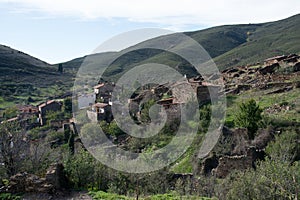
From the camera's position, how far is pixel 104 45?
15.4m

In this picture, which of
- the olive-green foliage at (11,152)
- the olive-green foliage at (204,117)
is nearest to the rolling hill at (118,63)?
the olive-green foliage at (204,117)

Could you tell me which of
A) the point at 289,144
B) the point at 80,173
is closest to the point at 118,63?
the point at 289,144

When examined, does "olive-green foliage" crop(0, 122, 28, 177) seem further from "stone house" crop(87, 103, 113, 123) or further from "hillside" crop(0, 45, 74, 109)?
"hillside" crop(0, 45, 74, 109)

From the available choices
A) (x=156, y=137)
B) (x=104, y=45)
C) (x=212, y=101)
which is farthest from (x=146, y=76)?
(x=104, y=45)

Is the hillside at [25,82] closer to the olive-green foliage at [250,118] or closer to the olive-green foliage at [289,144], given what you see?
the olive-green foliage at [250,118]

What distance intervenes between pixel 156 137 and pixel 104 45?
669cm

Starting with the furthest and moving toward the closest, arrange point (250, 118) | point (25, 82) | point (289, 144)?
point (25, 82)
point (250, 118)
point (289, 144)

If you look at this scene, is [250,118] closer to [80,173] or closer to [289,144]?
[289,144]

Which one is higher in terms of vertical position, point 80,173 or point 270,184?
point 270,184

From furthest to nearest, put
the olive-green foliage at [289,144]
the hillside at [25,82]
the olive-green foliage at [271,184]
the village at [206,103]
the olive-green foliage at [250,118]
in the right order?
the hillside at [25,82] < the olive-green foliage at [250,118] < the village at [206,103] < the olive-green foliage at [289,144] < the olive-green foliage at [271,184]

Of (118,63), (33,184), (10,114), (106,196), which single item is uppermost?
(118,63)

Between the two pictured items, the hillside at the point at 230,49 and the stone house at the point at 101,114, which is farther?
the hillside at the point at 230,49

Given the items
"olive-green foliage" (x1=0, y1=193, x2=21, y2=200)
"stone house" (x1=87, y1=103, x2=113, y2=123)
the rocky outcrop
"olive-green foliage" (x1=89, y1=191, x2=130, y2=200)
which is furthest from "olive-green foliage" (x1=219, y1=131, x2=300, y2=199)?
"stone house" (x1=87, y1=103, x2=113, y2=123)

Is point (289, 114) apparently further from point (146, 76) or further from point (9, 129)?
point (146, 76)
